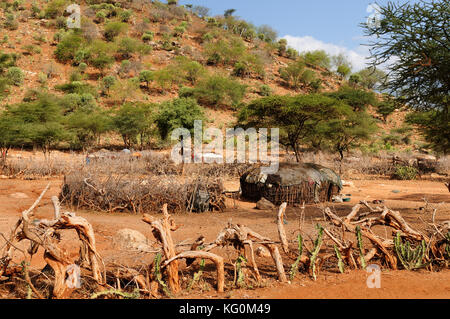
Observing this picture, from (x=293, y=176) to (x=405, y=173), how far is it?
986 centimetres

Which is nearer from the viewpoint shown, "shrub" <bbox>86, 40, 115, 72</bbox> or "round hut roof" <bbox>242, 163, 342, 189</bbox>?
"round hut roof" <bbox>242, 163, 342, 189</bbox>

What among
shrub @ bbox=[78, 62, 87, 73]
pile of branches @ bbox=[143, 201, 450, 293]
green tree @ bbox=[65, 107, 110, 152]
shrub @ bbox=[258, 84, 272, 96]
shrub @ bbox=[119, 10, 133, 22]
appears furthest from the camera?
shrub @ bbox=[119, 10, 133, 22]

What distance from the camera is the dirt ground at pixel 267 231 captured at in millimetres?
3258

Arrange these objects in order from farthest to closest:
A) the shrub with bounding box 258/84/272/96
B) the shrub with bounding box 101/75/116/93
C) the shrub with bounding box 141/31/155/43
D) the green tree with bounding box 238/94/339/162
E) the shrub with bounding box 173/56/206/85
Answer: the shrub with bounding box 141/31/155/43 → the shrub with bounding box 258/84/272/96 → the shrub with bounding box 173/56/206/85 → the shrub with bounding box 101/75/116/93 → the green tree with bounding box 238/94/339/162

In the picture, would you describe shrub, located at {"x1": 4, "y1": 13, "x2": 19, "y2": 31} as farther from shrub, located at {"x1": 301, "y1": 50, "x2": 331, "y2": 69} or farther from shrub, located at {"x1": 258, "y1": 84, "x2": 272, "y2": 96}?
shrub, located at {"x1": 301, "y1": 50, "x2": 331, "y2": 69}

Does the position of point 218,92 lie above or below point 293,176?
above

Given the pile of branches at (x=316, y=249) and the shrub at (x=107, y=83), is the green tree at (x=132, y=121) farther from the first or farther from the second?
the pile of branches at (x=316, y=249)

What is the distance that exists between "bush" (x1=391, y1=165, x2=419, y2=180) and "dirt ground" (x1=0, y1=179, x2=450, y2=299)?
2716 mm

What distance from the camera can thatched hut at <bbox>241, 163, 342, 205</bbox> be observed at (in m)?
9.54

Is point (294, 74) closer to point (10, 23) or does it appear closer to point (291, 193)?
point (10, 23)

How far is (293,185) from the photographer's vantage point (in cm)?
955

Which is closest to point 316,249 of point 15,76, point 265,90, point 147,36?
point 15,76

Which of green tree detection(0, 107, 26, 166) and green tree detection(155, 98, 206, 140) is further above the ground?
green tree detection(155, 98, 206, 140)

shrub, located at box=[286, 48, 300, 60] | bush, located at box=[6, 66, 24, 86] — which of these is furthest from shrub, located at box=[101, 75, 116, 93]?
shrub, located at box=[286, 48, 300, 60]
